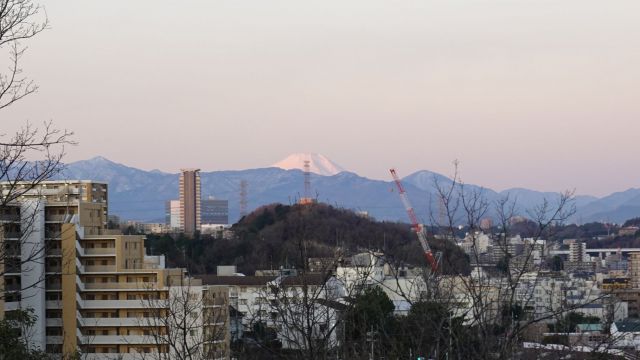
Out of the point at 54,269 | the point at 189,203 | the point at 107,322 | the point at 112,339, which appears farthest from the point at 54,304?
the point at 189,203

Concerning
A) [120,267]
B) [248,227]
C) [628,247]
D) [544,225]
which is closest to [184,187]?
[628,247]

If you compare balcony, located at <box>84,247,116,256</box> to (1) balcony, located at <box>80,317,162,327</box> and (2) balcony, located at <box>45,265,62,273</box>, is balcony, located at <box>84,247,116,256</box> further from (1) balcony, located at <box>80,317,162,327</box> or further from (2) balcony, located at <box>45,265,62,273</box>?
(1) balcony, located at <box>80,317,162,327</box>

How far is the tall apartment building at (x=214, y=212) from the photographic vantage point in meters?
131

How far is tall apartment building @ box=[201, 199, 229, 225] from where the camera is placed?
131250mm

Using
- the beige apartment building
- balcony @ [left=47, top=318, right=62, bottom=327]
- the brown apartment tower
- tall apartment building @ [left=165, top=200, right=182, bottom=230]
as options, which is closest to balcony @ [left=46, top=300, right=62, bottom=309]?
the beige apartment building

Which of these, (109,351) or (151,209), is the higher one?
(151,209)

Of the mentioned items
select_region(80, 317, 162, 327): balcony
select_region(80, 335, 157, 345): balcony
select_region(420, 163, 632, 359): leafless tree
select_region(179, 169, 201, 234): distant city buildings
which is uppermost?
select_region(179, 169, 201, 234): distant city buildings

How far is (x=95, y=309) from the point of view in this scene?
23.0 meters

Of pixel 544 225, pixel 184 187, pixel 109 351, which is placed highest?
pixel 184 187

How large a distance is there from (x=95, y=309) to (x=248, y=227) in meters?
30.9

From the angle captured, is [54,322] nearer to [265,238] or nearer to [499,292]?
[499,292]

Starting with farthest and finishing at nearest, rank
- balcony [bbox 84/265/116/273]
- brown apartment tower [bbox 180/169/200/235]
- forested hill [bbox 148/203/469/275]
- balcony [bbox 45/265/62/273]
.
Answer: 1. brown apartment tower [bbox 180/169/200/235]
2. forested hill [bbox 148/203/469/275]
3. balcony [bbox 84/265/116/273]
4. balcony [bbox 45/265/62/273]

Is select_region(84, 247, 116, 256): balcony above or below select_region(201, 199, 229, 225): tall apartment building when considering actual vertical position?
below

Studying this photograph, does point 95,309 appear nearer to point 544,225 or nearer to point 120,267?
point 120,267
